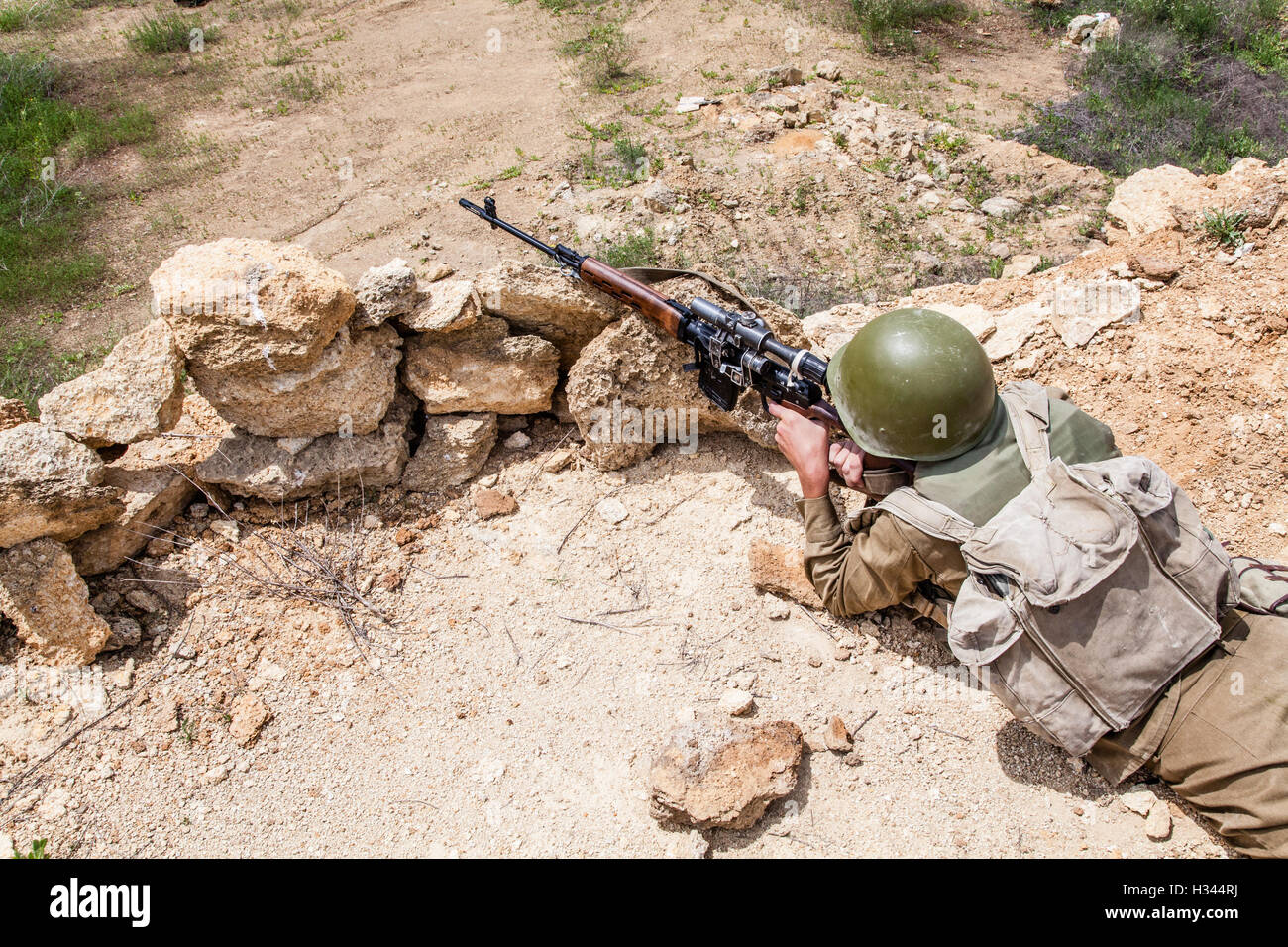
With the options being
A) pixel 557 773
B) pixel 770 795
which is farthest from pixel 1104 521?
pixel 557 773

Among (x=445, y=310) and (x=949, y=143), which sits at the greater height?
(x=949, y=143)

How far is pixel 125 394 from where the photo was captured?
3.62 meters

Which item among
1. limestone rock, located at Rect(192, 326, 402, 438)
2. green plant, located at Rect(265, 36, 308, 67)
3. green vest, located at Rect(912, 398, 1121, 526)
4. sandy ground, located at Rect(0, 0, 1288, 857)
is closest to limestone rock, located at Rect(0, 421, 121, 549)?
sandy ground, located at Rect(0, 0, 1288, 857)

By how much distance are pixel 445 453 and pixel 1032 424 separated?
2994 mm

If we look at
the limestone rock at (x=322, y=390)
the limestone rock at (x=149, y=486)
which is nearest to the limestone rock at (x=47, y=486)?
the limestone rock at (x=149, y=486)

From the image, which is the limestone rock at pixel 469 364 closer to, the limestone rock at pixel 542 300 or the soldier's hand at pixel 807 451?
the limestone rock at pixel 542 300

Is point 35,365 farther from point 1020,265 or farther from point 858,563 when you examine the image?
point 1020,265

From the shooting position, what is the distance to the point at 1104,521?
264 centimetres

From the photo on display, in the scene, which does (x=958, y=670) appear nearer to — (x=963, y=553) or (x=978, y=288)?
(x=963, y=553)

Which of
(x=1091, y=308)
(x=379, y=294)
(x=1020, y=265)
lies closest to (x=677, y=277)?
(x=379, y=294)

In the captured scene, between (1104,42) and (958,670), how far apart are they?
10.3 meters

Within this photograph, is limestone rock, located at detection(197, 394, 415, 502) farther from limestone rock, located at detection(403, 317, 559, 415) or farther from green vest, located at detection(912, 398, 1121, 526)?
green vest, located at detection(912, 398, 1121, 526)

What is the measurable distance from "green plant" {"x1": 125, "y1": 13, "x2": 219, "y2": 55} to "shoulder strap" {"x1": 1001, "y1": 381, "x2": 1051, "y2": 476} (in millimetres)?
12675

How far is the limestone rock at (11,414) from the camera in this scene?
145 inches
